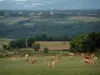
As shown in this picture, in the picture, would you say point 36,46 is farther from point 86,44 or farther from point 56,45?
point 86,44

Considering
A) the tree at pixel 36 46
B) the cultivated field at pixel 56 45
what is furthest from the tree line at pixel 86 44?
the tree at pixel 36 46

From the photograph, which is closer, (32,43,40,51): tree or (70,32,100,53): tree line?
(70,32,100,53): tree line

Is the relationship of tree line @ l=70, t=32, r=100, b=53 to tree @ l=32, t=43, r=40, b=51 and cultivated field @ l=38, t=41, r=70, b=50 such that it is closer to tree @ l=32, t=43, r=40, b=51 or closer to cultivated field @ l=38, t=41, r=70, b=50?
cultivated field @ l=38, t=41, r=70, b=50

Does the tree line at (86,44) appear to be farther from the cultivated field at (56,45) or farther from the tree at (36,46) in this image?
the tree at (36,46)

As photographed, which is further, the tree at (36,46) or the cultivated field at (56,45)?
the cultivated field at (56,45)

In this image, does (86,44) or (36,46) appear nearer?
(86,44)

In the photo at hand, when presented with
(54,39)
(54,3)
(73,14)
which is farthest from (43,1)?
(54,39)

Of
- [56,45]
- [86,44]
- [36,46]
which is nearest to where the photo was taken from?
[86,44]

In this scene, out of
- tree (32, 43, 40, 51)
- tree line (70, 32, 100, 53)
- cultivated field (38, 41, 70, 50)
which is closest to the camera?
tree line (70, 32, 100, 53)

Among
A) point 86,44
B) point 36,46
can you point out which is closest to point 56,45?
point 36,46

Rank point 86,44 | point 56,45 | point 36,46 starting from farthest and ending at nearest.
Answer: point 56,45 < point 36,46 < point 86,44

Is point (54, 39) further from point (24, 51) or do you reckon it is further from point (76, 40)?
point (24, 51)

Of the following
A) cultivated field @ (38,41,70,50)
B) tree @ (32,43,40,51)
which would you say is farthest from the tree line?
tree @ (32,43,40,51)

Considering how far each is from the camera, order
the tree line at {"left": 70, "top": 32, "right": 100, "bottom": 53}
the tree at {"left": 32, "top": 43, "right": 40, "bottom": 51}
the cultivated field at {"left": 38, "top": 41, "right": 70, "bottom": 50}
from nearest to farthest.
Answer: the tree line at {"left": 70, "top": 32, "right": 100, "bottom": 53} → the tree at {"left": 32, "top": 43, "right": 40, "bottom": 51} → the cultivated field at {"left": 38, "top": 41, "right": 70, "bottom": 50}
